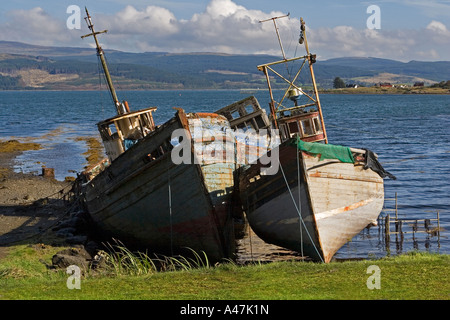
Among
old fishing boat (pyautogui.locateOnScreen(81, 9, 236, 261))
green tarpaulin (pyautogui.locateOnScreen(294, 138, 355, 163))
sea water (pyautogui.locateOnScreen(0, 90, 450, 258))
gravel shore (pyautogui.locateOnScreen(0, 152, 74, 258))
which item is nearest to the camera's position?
green tarpaulin (pyautogui.locateOnScreen(294, 138, 355, 163))

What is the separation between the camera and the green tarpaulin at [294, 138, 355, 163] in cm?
2034

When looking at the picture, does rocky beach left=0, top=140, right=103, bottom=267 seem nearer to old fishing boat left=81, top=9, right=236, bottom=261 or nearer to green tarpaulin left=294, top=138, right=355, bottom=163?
old fishing boat left=81, top=9, right=236, bottom=261

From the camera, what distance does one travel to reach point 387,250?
83.6 feet

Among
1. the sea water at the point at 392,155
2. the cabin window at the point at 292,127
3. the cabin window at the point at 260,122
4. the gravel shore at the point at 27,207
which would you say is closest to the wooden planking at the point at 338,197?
the sea water at the point at 392,155

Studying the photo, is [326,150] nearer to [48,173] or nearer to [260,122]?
[260,122]

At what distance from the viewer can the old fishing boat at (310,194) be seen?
2052 centimetres

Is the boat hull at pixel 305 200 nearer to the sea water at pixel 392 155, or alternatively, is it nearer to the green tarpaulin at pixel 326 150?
the green tarpaulin at pixel 326 150

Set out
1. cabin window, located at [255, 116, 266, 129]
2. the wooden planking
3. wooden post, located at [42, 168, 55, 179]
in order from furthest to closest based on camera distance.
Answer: wooden post, located at [42, 168, 55, 179] → cabin window, located at [255, 116, 266, 129] → the wooden planking

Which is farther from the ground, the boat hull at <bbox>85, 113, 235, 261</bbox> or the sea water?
the boat hull at <bbox>85, 113, 235, 261</bbox>

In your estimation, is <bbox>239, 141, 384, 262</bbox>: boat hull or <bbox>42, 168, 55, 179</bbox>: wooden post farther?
<bbox>42, 168, 55, 179</bbox>: wooden post

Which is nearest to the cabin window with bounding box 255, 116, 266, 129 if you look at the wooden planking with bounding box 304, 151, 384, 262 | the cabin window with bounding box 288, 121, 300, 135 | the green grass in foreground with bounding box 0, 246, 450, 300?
the cabin window with bounding box 288, 121, 300, 135

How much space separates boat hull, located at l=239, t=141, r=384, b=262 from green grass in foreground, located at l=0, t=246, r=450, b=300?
3.93 metres

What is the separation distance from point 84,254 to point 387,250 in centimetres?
1185

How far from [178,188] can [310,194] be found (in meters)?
4.39
